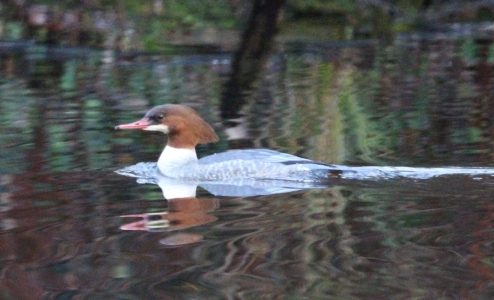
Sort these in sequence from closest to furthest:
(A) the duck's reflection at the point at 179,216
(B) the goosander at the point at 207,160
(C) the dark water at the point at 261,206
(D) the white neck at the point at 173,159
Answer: (C) the dark water at the point at 261,206 < (A) the duck's reflection at the point at 179,216 < (B) the goosander at the point at 207,160 < (D) the white neck at the point at 173,159

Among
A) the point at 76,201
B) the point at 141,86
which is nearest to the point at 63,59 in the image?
the point at 141,86

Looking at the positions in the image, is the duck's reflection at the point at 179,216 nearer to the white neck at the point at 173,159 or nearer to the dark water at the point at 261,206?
the dark water at the point at 261,206

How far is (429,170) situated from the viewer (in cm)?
715

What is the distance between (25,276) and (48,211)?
1.46 meters

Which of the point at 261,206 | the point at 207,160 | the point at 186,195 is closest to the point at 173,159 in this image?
the point at 207,160

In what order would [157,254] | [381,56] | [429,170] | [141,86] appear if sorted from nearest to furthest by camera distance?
[157,254] < [429,170] < [141,86] < [381,56]

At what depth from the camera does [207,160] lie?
25.6 ft

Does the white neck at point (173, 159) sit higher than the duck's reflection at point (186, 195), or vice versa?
the white neck at point (173, 159)

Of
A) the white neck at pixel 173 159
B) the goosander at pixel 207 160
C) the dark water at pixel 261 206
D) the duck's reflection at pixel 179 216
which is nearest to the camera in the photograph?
the dark water at pixel 261 206

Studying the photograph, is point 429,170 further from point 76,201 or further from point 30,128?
point 30,128

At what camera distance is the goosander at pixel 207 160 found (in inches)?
292

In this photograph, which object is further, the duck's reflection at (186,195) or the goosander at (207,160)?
the goosander at (207,160)

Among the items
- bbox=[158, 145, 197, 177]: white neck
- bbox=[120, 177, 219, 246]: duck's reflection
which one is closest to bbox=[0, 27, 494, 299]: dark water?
bbox=[120, 177, 219, 246]: duck's reflection

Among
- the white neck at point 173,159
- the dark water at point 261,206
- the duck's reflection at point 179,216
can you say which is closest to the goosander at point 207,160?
the white neck at point 173,159
